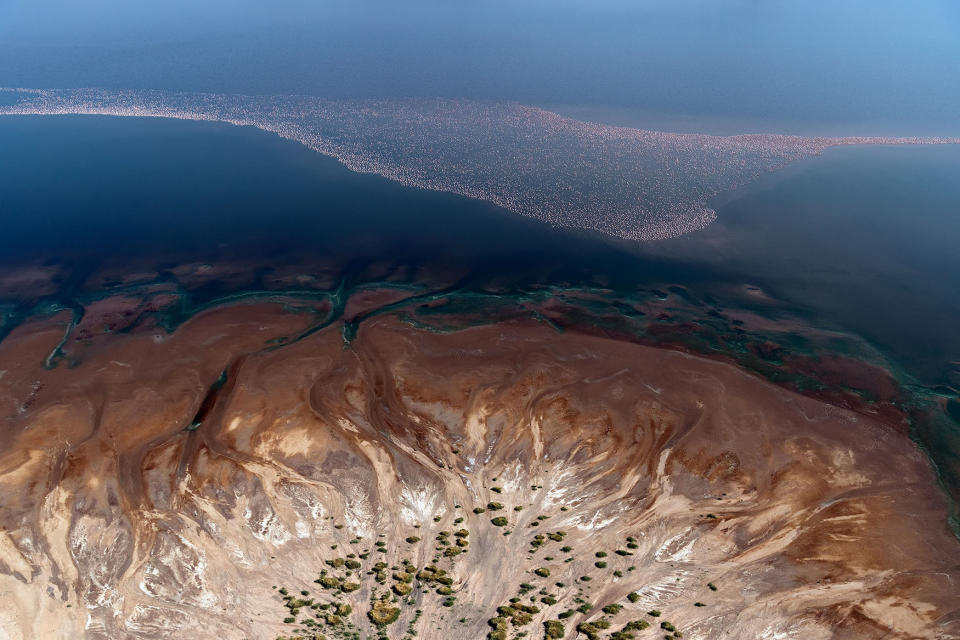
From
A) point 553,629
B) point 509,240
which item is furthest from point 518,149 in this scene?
point 553,629

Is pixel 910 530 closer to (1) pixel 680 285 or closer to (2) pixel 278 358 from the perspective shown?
(1) pixel 680 285

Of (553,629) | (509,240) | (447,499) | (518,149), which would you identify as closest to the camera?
(553,629)

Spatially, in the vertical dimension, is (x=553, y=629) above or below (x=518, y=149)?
below

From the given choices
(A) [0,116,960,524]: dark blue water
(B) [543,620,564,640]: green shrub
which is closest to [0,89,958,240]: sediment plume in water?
(A) [0,116,960,524]: dark blue water

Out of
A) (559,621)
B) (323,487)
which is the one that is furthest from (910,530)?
(323,487)

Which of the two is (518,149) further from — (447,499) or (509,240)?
(447,499)

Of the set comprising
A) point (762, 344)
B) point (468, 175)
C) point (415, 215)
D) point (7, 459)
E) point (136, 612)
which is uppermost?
point (468, 175)
